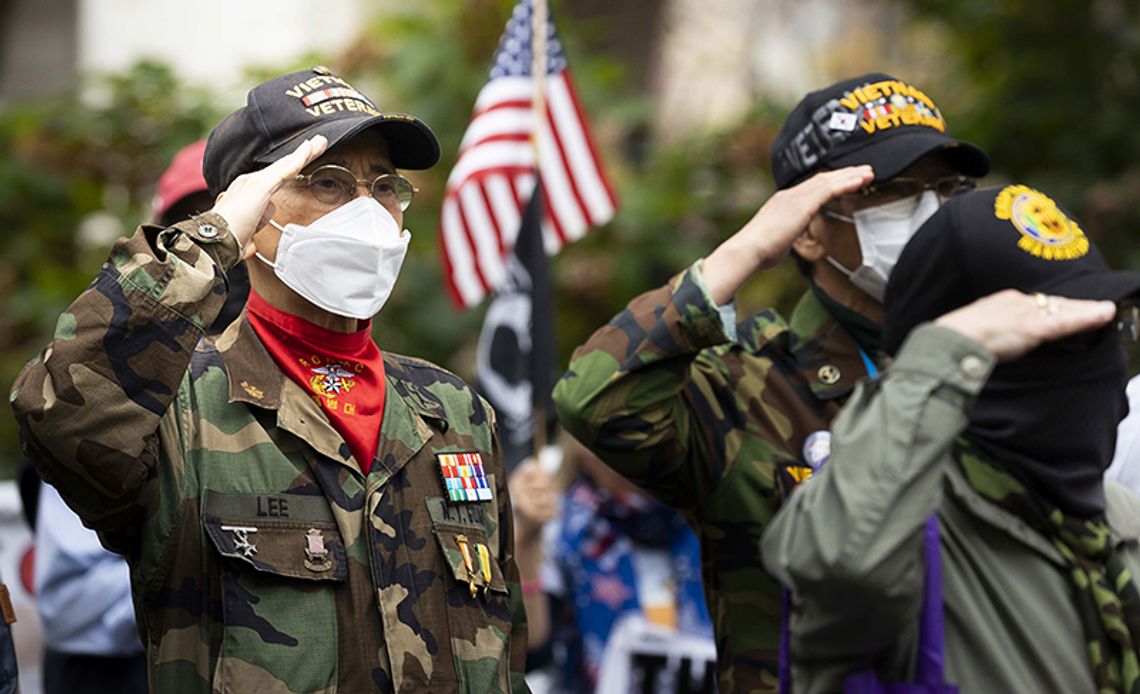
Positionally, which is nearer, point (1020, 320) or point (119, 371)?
point (1020, 320)

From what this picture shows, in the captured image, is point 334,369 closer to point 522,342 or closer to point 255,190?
point 255,190

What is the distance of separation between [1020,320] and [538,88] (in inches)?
139

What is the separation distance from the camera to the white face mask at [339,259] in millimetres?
3195

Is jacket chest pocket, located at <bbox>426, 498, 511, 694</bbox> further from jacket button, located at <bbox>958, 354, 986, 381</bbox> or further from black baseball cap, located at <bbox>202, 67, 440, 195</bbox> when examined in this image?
jacket button, located at <bbox>958, 354, 986, 381</bbox>

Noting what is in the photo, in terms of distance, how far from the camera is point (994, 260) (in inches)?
109

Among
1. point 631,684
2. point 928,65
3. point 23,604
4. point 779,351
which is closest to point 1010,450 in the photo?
point 779,351

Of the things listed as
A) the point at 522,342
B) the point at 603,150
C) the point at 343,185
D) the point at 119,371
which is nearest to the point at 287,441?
the point at 119,371

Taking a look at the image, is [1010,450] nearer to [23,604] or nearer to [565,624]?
[565,624]

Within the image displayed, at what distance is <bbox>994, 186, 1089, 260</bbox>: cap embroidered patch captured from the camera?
2.79 metres

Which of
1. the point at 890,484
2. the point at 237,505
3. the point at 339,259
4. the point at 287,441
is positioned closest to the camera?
the point at 890,484

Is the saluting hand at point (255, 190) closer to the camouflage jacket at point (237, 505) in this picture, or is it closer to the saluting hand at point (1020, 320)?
the camouflage jacket at point (237, 505)

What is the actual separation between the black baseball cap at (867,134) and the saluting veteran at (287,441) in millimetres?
1008

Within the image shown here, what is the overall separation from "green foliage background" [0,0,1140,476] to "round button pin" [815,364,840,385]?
4615 millimetres

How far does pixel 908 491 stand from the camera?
2.49 m
